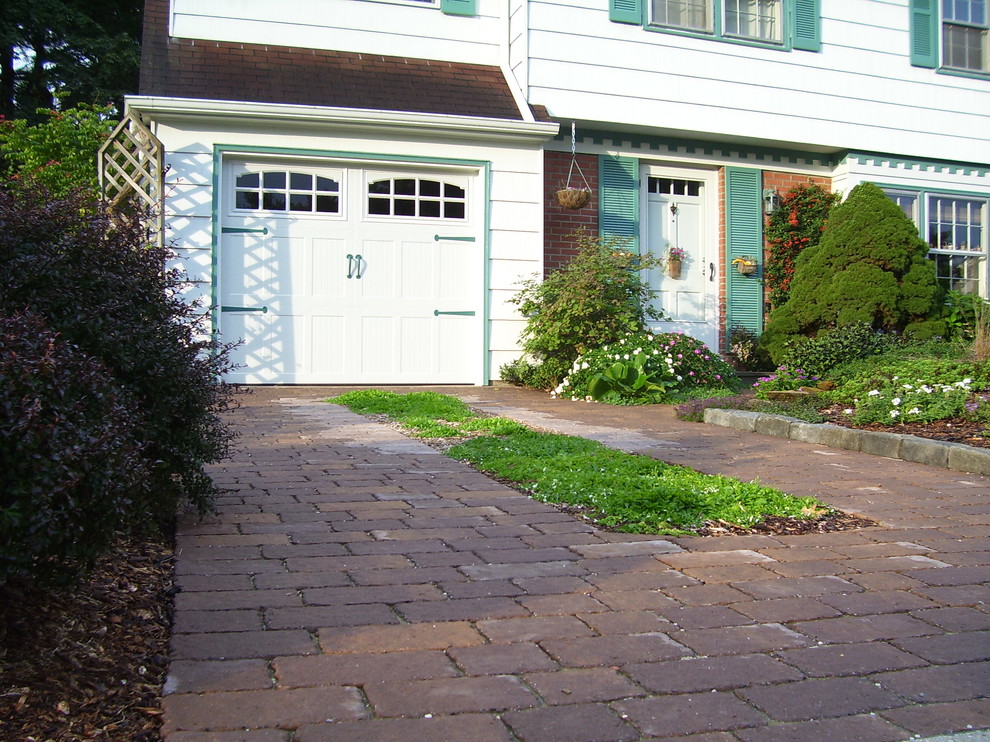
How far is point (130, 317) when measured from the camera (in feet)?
10.8

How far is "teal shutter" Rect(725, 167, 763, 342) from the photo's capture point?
39.3 ft

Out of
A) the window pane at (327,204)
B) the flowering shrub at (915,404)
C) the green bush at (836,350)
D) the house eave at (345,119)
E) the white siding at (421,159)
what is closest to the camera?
the flowering shrub at (915,404)

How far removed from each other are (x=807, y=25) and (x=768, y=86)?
113 centimetres

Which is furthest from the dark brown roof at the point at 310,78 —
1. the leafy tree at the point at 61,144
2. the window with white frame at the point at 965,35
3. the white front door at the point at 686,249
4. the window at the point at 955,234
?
the window with white frame at the point at 965,35

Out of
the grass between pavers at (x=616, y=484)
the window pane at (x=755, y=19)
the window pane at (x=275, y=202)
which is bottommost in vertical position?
the grass between pavers at (x=616, y=484)

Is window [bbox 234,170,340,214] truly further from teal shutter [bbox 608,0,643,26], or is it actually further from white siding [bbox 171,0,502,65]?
teal shutter [bbox 608,0,643,26]

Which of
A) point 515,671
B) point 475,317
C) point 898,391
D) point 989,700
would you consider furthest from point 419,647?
point 475,317

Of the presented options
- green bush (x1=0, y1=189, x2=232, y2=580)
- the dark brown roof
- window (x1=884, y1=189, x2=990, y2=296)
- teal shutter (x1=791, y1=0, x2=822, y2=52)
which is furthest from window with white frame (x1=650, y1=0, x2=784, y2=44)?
green bush (x1=0, y1=189, x2=232, y2=580)

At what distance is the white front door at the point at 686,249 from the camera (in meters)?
11.8

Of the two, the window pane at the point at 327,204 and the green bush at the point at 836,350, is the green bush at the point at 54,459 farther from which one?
the window pane at the point at 327,204

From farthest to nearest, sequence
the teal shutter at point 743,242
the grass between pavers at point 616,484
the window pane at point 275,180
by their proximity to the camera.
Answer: the teal shutter at point 743,242
the window pane at point 275,180
the grass between pavers at point 616,484

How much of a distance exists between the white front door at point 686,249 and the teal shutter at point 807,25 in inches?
88.0

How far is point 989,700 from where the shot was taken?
2189 millimetres

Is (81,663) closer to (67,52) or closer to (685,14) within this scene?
(685,14)
